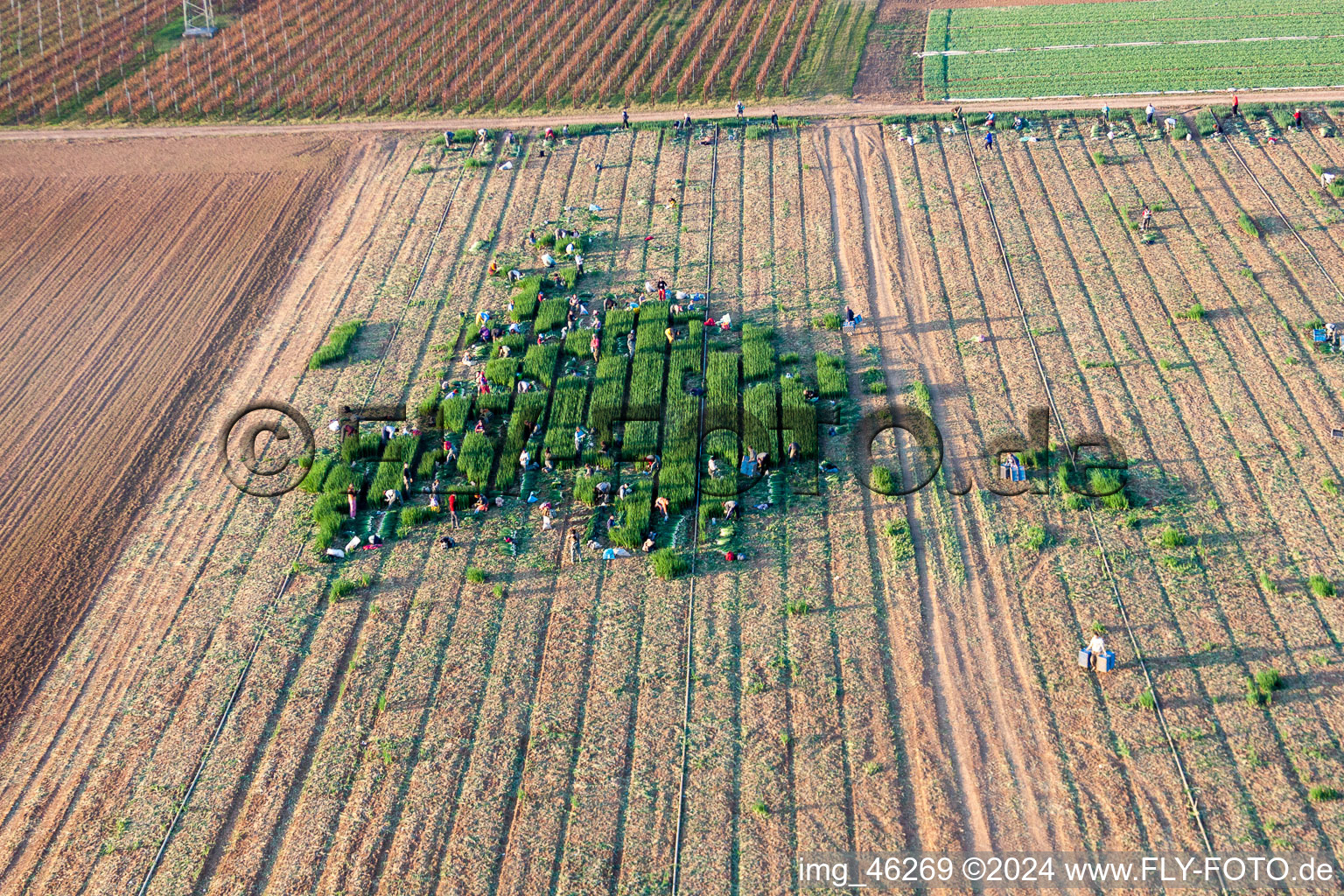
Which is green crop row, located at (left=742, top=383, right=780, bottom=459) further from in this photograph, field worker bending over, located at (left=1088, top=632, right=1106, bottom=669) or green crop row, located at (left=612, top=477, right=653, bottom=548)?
field worker bending over, located at (left=1088, top=632, right=1106, bottom=669)

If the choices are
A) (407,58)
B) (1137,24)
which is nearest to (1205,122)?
(1137,24)

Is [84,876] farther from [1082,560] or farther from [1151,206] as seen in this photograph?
[1151,206]

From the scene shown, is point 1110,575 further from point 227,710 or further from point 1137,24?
point 1137,24

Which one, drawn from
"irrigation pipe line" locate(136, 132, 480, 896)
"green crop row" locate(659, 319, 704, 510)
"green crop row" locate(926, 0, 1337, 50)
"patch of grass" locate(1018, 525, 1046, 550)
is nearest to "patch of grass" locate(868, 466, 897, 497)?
"patch of grass" locate(1018, 525, 1046, 550)

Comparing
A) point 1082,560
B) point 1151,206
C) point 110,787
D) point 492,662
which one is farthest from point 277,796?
point 1151,206

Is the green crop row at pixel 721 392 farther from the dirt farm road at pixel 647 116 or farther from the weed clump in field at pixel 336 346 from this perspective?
the dirt farm road at pixel 647 116

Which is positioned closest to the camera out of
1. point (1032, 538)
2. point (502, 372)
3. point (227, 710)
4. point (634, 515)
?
point (227, 710)

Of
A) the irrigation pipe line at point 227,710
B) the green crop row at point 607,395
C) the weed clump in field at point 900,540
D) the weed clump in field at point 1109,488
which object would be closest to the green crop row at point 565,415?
the green crop row at point 607,395
